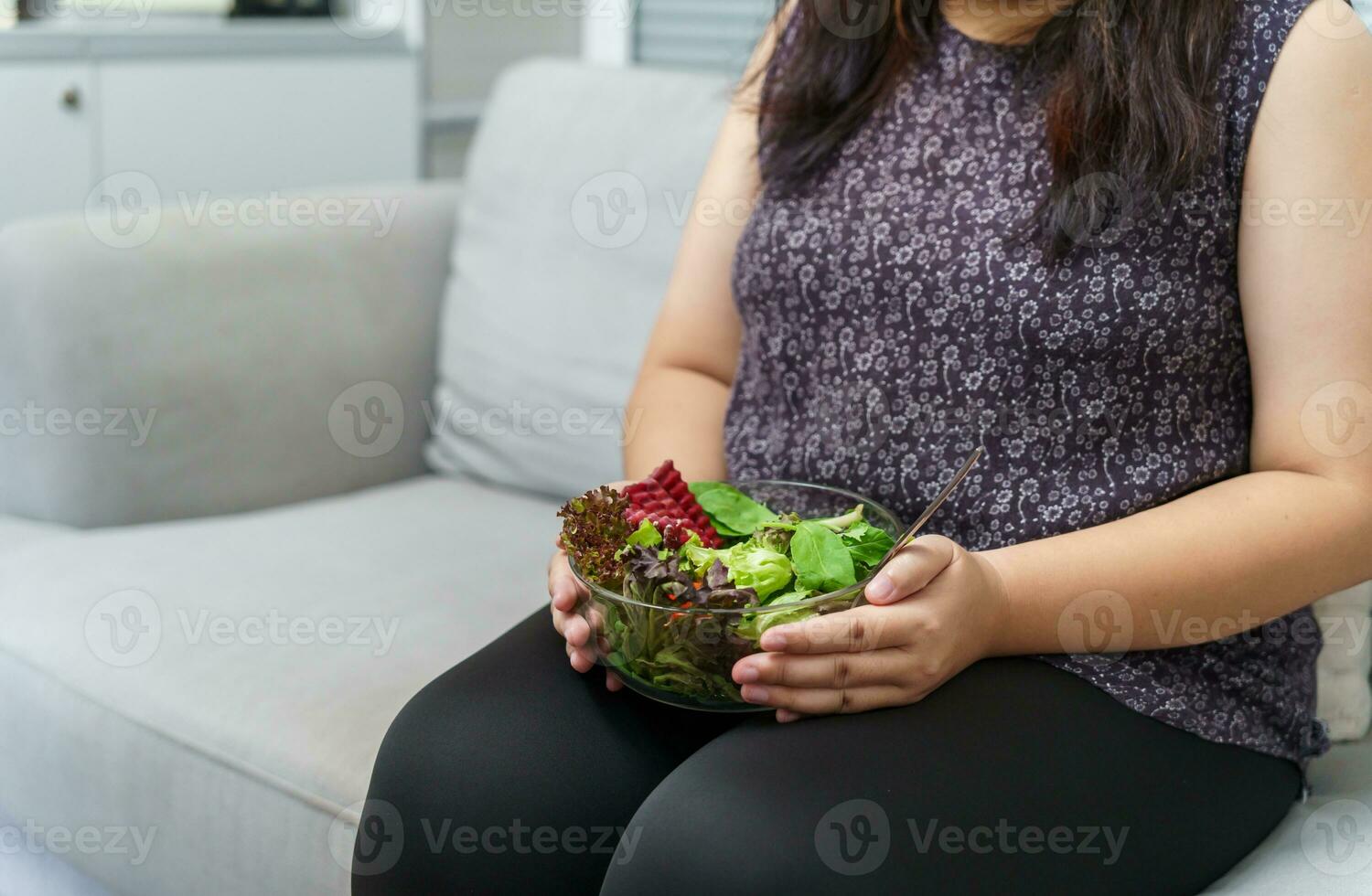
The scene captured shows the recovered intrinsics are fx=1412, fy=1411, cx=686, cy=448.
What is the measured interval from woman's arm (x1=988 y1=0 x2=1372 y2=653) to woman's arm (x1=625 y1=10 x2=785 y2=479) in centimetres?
34

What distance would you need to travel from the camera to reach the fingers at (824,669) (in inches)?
29.8

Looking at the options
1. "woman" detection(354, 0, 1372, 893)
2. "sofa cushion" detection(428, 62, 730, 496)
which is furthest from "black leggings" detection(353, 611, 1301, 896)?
"sofa cushion" detection(428, 62, 730, 496)

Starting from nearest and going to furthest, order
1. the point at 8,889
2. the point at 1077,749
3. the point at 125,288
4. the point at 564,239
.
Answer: the point at 1077,749, the point at 8,889, the point at 125,288, the point at 564,239

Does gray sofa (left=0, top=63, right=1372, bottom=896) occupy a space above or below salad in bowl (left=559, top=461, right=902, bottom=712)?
below

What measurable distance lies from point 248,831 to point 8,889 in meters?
0.38

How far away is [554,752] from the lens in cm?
83

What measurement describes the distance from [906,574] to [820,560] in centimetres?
5

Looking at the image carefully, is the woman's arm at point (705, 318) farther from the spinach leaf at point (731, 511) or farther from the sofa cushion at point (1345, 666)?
the sofa cushion at point (1345, 666)

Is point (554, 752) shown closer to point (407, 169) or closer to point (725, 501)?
point (725, 501)

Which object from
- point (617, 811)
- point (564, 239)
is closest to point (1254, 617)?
point (617, 811)

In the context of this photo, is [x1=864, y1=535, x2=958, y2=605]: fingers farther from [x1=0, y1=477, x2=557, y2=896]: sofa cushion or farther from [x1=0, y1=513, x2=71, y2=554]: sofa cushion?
[x1=0, y1=513, x2=71, y2=554]: sofa cushion

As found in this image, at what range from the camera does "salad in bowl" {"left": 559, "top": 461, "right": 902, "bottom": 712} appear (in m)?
0.75

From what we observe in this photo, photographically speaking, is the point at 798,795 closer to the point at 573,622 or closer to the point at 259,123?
the point at 573,622

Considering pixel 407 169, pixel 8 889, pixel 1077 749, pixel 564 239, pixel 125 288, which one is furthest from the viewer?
pixel 407 169
